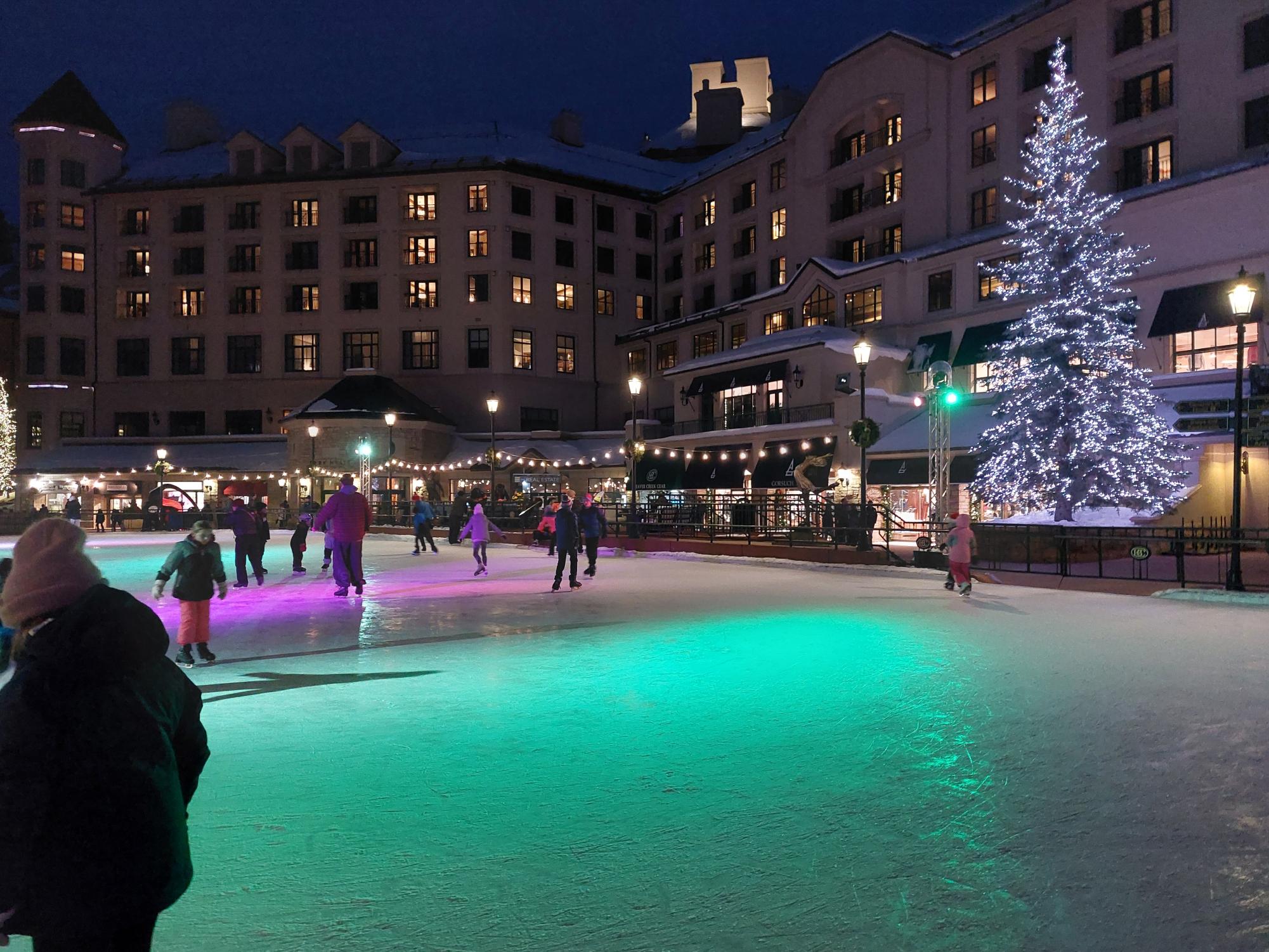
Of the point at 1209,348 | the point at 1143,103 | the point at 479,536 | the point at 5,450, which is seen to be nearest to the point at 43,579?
the point at 479,536

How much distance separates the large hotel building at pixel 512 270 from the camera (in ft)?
127

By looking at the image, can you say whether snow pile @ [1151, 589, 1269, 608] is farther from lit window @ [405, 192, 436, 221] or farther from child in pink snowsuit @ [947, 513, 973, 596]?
lit window @ [405, 192, 436, 221]

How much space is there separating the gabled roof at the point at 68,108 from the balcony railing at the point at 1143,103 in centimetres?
5587

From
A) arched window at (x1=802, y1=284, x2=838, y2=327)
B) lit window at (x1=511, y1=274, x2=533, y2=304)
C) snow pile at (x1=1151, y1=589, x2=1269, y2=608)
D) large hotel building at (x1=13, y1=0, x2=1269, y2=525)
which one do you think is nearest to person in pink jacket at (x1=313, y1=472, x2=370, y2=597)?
snow pile at (x1=1151, y1=589, x2=1269, y2=608)

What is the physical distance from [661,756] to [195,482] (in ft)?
171

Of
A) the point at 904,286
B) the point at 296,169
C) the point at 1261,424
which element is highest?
the point at 296,169

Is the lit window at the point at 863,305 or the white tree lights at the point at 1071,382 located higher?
the lit window at the point at 863,305

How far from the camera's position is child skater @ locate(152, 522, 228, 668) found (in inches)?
346

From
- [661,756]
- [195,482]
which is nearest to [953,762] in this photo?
[661,756]

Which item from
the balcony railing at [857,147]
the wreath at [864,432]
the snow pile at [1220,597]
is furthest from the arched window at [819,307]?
the snow pile at [1220,597]

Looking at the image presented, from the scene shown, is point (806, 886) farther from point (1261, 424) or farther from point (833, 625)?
point (1261, 424)

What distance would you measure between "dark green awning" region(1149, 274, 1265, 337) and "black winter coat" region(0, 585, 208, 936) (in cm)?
2998

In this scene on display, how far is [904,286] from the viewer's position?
37750mm

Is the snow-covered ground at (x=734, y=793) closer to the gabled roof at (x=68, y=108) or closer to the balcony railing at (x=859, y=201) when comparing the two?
the balcony railing at (x=859, y=201)
